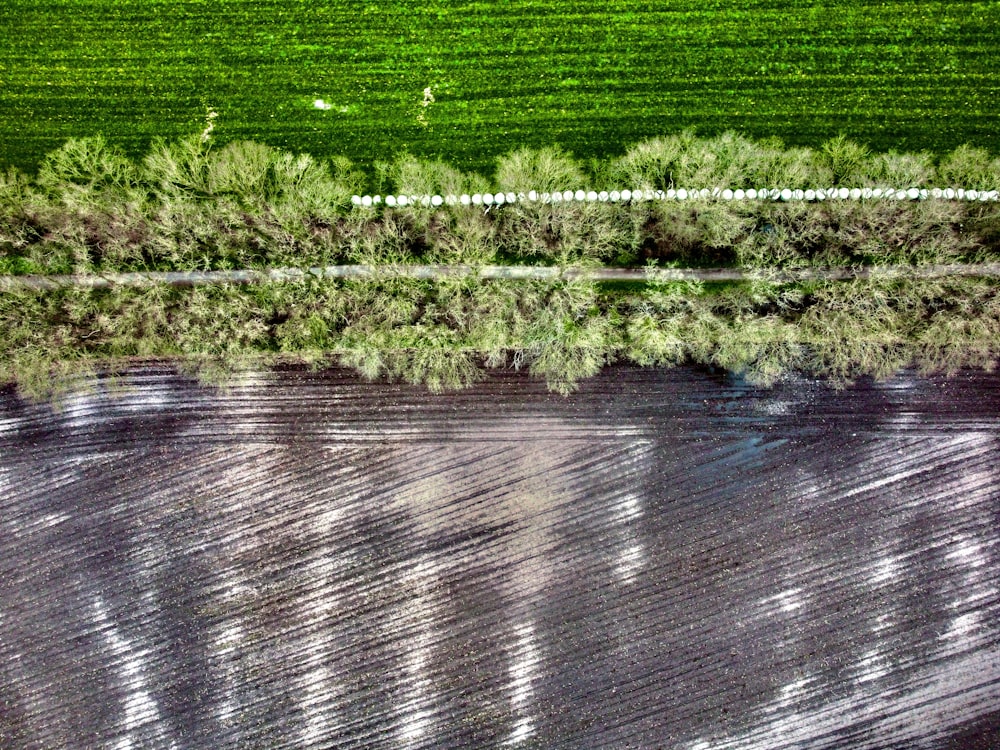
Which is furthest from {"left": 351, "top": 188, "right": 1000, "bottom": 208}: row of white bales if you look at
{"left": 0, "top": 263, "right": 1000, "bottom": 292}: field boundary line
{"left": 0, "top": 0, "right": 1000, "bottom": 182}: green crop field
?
{"left": 0, "top": 263, "right": 1000, "bottom": 292}: field boundary line

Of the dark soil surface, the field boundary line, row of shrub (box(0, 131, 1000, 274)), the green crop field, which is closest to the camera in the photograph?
row of shrub (box(0, 131, 1000, 274))

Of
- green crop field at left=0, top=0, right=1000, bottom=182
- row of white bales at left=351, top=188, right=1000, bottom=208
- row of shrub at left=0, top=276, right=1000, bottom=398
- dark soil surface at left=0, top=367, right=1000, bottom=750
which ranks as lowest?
dark soil surface at left=0, top=367, right=1000, bottom=750

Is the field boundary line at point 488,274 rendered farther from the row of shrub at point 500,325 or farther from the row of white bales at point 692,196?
the row of white bales at point 692,196

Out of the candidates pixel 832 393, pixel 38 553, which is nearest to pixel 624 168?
pixel 832 393

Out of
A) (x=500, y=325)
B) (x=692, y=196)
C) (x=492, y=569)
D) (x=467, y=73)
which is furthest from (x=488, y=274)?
(x=492, y=569)

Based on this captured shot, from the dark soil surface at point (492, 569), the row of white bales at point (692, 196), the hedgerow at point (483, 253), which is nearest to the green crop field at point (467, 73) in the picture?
the hedgerow at point (483, 253)

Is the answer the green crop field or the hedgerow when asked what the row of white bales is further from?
the green crop field

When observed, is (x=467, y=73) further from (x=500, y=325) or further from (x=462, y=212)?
(x=500, y=325)
